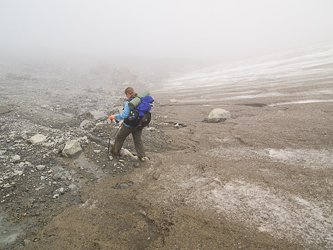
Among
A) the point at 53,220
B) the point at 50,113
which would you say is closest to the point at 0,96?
the point at 50,113

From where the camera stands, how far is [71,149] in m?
4.78

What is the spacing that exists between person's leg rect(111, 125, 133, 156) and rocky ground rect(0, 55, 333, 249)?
Answer: 0.85 ft

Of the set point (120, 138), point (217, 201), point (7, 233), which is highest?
point (120, 138)

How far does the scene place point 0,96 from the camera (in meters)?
9.57

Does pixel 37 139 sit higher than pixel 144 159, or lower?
higher

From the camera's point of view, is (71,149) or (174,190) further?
(71,149)

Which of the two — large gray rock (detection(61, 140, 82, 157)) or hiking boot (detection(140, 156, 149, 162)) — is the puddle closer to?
large gray rock (detection(61, 140, 82, 157))

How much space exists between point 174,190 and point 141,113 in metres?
2.01

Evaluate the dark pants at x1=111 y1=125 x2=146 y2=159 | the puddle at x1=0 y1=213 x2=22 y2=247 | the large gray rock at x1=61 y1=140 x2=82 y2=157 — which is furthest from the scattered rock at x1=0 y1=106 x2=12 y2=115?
the puddle at x1=0 y1=213 x2=22 y2=247

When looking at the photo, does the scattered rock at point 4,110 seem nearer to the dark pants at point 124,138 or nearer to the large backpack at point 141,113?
the dark pants at point 124,138

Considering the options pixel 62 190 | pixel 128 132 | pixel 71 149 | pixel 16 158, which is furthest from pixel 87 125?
pixel 62 190

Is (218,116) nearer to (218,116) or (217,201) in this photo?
(218,116)

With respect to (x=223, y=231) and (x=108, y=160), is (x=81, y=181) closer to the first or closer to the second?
(x=108, y=160)

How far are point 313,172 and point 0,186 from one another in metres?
6.97
